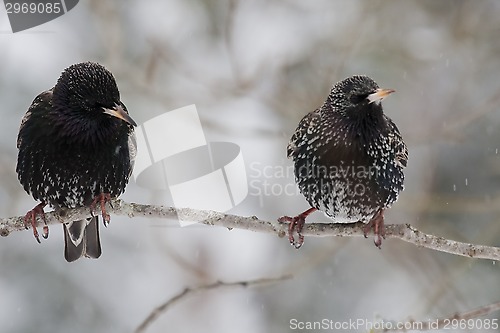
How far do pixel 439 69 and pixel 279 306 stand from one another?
3.12 metres

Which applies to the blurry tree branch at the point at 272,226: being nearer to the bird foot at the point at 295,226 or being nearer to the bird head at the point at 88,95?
the bird foot at the point at 295,226

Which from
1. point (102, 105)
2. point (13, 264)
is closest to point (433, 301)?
point (102, 105)

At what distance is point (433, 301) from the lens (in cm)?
654

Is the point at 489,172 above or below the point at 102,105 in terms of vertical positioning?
below

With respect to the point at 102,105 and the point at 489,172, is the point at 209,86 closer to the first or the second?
the point at 489,172

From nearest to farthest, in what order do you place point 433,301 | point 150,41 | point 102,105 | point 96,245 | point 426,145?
1. point 102,105
2. point 96,245
3. point 433,301
4. point 426,145
5. point 150,41

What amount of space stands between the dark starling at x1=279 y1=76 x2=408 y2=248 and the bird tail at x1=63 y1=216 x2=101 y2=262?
4.79 ft

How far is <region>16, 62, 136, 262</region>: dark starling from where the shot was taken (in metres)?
4.37

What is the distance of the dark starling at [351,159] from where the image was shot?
4395 millimetres

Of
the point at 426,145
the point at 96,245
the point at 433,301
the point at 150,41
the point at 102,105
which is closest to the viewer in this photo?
the point at 102,105

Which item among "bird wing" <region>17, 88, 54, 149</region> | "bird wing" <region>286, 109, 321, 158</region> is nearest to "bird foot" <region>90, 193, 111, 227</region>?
"bird wing" <region>17, 88, 54, 149</region>

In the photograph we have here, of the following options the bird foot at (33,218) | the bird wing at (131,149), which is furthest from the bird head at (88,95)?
the bird foot at (33,218)

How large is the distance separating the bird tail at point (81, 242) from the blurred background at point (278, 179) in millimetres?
2385

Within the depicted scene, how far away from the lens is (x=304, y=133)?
477 centimetres
